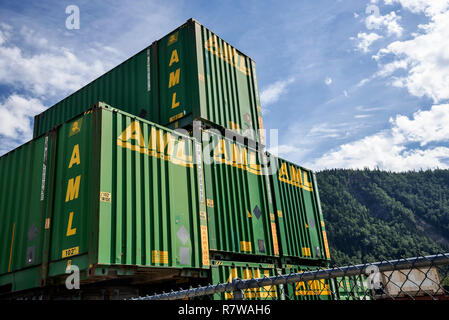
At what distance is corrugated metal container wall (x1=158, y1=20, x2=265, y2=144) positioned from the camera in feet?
32.6

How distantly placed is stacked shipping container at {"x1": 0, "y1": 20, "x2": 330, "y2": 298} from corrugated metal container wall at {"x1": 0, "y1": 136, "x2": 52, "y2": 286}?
0.04 m

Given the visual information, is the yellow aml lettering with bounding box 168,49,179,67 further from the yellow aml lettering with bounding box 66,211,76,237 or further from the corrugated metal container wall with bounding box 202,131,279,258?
the yellow aml lettering with bounding box 66,211,76,237

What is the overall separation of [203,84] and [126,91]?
2764mm

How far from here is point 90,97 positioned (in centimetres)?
1249

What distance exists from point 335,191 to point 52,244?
144925mm

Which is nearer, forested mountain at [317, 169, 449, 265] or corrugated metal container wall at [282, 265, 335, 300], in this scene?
corrugated metal container wall at [282, 265, 335, 300]

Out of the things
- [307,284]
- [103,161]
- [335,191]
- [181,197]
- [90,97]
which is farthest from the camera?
[335,191]

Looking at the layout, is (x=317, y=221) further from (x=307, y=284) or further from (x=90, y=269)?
(x=90, y=269)

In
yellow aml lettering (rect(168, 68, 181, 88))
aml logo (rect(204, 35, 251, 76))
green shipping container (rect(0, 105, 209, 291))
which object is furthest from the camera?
aml logo (rect(204, 35, 251, 76))

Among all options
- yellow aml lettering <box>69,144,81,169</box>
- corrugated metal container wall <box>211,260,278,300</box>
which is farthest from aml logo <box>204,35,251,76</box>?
corrugated metal container wall <box>211,260,278,300</box>

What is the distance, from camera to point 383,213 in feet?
485

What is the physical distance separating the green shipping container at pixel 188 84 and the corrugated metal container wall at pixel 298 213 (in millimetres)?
1562
